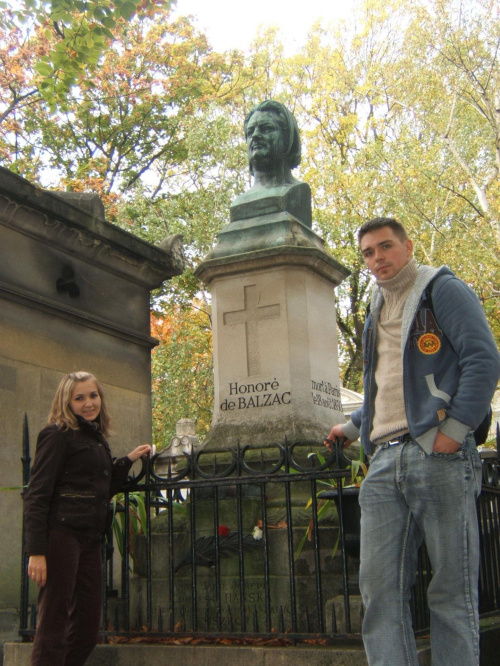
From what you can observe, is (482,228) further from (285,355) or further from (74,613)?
(74,613)

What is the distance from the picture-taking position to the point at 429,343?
330 cm

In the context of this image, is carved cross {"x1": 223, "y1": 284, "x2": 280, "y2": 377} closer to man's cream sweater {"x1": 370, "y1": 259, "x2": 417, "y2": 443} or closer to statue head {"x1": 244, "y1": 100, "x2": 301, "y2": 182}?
statue head {"x1": 244, "y1": 100, "x2": 301, "y2": 182}

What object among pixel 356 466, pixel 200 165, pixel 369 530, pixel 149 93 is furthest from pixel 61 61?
pixel 149 93

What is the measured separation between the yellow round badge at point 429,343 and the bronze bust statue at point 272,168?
445cm

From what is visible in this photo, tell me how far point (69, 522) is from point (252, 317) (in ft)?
11.0

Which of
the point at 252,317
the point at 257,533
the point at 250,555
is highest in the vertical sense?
the point at 252,317

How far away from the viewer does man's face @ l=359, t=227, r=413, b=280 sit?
3.52m

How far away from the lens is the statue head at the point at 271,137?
7785 mm

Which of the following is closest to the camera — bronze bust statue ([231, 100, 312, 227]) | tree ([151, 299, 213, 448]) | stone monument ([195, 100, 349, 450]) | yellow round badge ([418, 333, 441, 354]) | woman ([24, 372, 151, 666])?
yellow round badge ([418, 333, 441, 354])

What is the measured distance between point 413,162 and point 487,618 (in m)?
18.0

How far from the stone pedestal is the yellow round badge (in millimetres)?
3342

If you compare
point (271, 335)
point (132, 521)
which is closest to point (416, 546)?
point (132, 521)

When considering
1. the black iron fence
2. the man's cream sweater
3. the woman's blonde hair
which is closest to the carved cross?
the black iron fence

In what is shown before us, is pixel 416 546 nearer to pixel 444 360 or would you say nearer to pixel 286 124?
pixel 444 360
